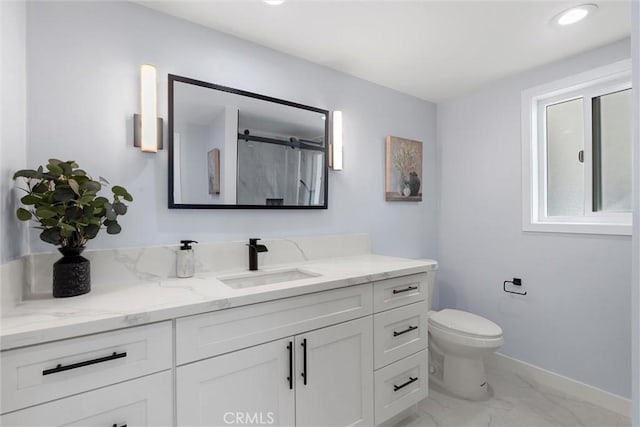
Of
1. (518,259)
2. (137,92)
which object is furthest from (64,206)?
(518,259)

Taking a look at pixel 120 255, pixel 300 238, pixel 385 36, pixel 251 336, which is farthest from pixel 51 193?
pixel 385 36

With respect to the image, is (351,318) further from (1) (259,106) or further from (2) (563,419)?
(2) (563,419)

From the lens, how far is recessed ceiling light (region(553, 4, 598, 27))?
4.88ft

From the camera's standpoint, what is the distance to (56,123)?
127 centimetres

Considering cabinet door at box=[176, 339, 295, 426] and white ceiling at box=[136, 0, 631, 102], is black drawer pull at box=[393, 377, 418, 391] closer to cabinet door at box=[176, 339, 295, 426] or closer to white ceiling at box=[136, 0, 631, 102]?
cabinet door at box=[176, 339, 295, 426]

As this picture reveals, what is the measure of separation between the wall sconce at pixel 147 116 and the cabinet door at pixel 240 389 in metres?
1.01

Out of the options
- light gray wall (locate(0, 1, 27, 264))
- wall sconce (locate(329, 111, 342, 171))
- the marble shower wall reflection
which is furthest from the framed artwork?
light gray wall (locate(0, 1, 27, 264))

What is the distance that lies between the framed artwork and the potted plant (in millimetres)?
1841

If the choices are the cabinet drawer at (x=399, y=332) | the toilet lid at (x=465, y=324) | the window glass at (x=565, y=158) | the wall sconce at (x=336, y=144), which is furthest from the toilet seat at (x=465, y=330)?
the wall sconce at (x=336, y=144)

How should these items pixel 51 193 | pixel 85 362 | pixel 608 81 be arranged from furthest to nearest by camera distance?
pixel 608 81 → pixel 51 193 → pixel 85 362

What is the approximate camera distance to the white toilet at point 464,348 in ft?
6.14

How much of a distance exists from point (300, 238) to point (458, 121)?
1808 millimetres

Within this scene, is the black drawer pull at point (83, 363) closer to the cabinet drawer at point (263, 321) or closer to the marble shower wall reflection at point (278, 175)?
the cabinet drawer at point (263, 321)

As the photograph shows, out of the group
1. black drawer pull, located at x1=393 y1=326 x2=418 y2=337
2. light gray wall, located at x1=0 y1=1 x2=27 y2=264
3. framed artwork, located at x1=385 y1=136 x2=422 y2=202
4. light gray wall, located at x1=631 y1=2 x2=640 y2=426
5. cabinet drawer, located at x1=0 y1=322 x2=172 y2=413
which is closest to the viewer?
light gray wall, located at x1=631 y1=2 x2=640 y2=426
